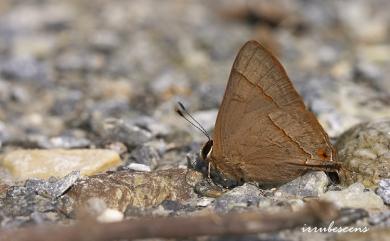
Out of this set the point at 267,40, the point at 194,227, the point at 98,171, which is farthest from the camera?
the point at 267,40

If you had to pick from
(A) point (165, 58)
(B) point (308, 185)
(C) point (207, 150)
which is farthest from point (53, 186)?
(A) point (165, 58)

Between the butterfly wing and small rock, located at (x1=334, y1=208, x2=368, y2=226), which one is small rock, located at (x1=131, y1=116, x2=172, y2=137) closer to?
the butterfly wing

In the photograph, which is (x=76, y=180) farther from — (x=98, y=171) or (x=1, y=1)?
(x=1, y=1)

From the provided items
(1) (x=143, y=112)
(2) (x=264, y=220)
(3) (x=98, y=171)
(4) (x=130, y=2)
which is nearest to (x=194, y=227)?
(2) (x=264, y=220)

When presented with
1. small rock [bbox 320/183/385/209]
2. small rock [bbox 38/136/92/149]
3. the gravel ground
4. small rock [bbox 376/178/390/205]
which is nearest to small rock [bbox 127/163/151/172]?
the gravel ground

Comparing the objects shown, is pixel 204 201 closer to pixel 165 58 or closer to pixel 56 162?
pixel 56 162

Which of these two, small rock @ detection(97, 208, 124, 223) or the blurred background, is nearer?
small rock @ detection(97, 208, 124, 223)
